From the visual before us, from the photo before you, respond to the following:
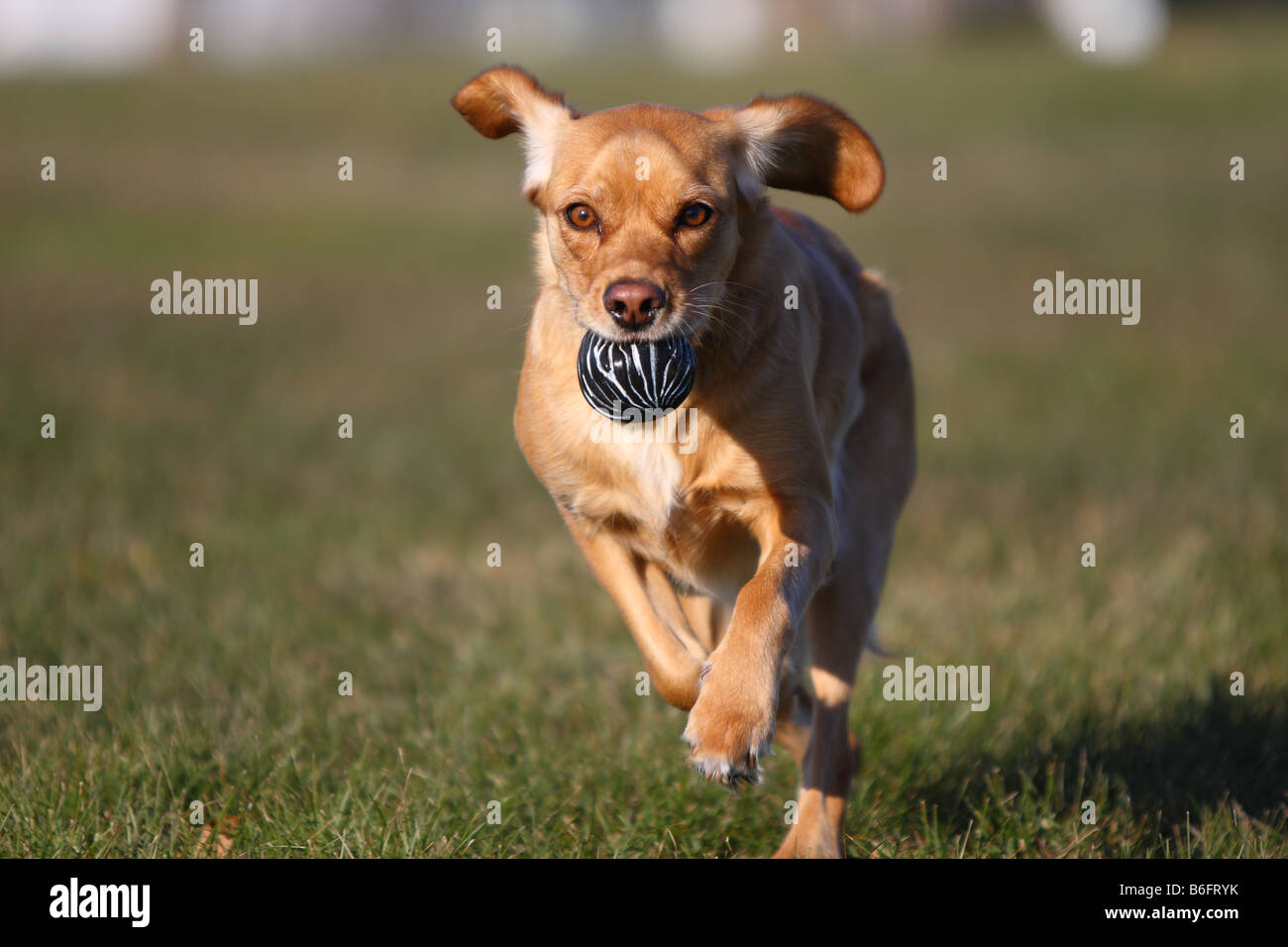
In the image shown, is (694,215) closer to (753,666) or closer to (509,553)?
(753,666)

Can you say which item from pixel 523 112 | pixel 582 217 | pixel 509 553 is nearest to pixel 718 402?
pixel 582 217

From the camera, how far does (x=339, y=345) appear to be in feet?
41.9

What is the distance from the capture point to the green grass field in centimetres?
429

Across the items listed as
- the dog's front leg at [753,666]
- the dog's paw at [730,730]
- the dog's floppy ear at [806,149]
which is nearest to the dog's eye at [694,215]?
the dog's floppy ear at [806,149]

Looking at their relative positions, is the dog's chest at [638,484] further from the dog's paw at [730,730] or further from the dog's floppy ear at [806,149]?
the dog's floppy ear at [806,149]

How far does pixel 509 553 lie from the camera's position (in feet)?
24.4

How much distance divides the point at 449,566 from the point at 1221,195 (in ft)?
44.1

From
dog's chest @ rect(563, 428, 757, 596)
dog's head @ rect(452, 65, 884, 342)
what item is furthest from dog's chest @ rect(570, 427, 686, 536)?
dog's head @ rect(452, 65, 884, 342)

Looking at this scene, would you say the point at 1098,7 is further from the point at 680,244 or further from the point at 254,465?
the point at 680,244

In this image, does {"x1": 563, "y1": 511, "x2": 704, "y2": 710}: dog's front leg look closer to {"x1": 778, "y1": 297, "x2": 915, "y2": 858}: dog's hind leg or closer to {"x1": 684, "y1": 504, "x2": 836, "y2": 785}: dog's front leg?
{"x1": 684, "y1": 504, "x2": 836, "y2": 785}: dog's front leg

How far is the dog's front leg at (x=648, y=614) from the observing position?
3840 millimetres

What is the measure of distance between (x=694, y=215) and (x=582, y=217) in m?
0.29

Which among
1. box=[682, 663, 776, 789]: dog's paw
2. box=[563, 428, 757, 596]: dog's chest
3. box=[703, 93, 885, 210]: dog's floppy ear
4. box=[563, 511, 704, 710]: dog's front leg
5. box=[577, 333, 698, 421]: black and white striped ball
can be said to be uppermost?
box=[703, 93, 885, 210]: dog's floppy ear

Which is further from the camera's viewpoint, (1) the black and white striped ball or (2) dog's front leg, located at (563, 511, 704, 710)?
(2) dog's front leg, located at (563, 511, 704, 710)
